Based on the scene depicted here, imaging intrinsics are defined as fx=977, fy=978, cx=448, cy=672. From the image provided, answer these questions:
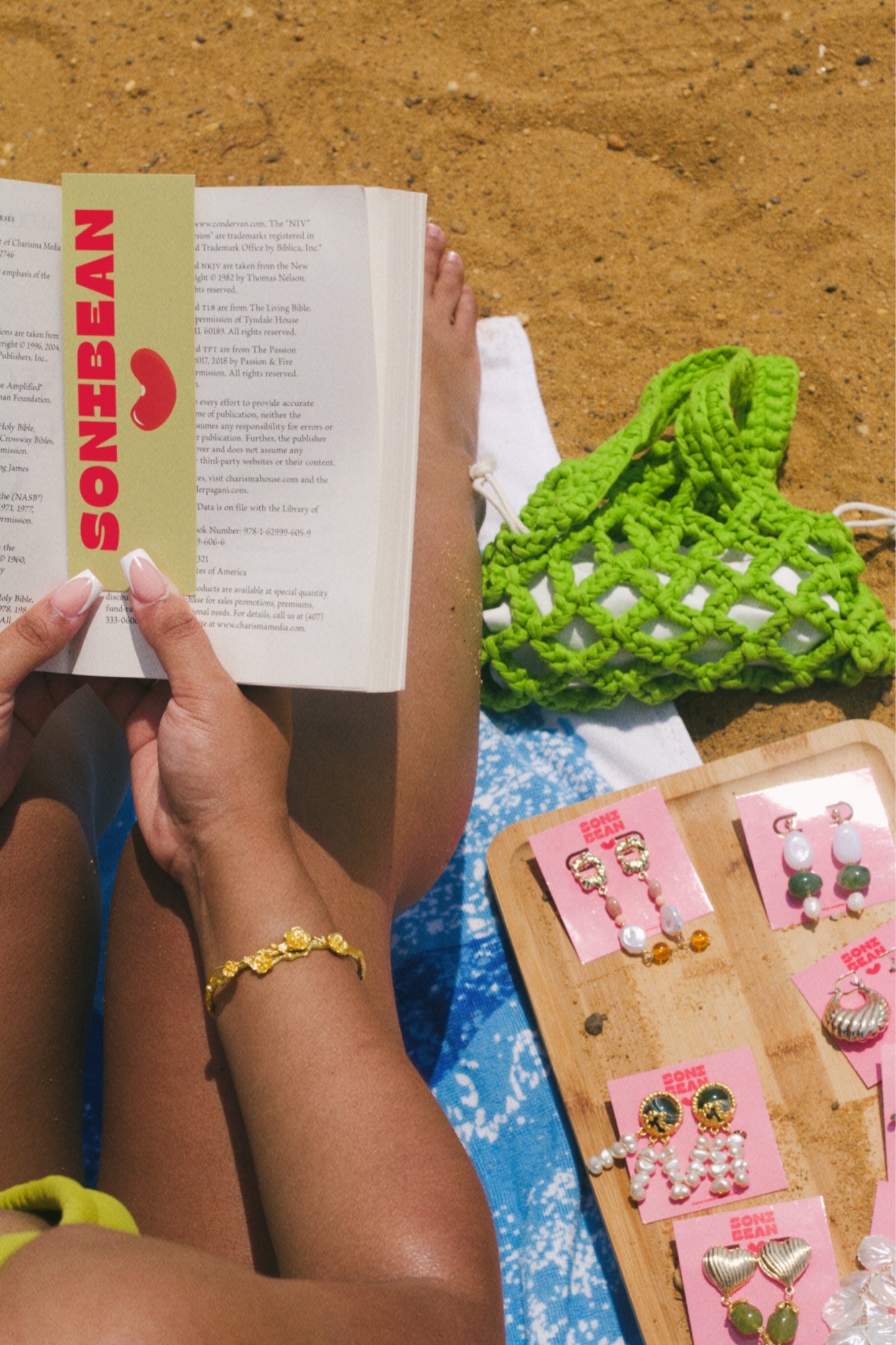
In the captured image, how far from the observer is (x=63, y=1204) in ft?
2.14

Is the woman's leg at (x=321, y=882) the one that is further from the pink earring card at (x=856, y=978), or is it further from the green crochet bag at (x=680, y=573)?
the pink earring card at (x=856, y=978)

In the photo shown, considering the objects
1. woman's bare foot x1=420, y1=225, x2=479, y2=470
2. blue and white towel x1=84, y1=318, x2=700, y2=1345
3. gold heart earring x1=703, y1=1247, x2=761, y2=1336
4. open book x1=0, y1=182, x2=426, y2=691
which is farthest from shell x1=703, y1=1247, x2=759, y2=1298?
woman's bare foot x1=420, y1=225, x2=479, y2=470

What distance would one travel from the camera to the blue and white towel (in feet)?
3.46

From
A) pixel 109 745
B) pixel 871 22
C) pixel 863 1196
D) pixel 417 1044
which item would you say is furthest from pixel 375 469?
pixel 871 22

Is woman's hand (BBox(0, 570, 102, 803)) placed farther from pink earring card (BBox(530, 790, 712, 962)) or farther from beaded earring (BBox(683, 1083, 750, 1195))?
beaded earring (BBox(683, 1083, 750, 1195))

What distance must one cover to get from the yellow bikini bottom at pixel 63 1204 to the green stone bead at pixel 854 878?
79 cm

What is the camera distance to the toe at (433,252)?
140 centimetres

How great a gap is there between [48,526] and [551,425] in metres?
0.83

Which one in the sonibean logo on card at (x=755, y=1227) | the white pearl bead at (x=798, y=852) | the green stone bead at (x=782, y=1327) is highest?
the white pearl bead at (x=798, y=852)

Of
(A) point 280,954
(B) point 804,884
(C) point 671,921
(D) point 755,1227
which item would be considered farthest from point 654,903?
(A) point 280,954

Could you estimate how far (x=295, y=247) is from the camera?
755mm

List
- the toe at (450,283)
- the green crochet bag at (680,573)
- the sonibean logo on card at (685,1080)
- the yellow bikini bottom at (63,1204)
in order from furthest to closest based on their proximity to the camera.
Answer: the toe at (450,283)
the green crochet bag at (680,573)
the sonibean logo on card at (685,1080)
the yellow bikini bottom at (63,1204)

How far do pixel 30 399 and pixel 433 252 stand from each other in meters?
0.79

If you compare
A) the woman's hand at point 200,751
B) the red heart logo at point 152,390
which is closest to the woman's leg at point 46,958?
the woman's hand at point 200,751
